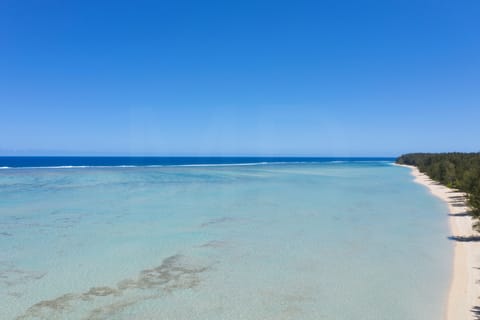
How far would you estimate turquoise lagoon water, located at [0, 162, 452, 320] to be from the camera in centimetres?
560

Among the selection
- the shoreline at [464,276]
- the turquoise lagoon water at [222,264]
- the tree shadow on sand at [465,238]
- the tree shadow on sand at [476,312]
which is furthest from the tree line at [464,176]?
the tree shadow on sand at [476,312]

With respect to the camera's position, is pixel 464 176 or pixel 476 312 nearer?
pixel 476 312

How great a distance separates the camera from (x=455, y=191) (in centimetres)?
2191

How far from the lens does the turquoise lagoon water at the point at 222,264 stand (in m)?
5.60

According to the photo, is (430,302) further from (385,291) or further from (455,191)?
(455,191)

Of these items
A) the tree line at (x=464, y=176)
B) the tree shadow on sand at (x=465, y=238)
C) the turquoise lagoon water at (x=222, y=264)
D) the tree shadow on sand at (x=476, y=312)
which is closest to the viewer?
the tree shadow on sand at (x=476, y=312)

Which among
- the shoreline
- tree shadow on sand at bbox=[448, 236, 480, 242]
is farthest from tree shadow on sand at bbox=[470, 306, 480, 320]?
tree shadow on sand at bbox=[448, 236, 480, 242]

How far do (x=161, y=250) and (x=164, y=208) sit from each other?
253 inches

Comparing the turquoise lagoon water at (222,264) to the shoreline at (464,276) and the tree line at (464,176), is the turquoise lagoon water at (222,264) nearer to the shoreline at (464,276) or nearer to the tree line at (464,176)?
the shoreline at (464,276)

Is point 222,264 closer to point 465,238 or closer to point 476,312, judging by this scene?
point 476,312

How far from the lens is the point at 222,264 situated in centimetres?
775

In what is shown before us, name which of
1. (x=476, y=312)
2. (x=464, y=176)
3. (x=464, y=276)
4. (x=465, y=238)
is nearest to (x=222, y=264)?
(x=476, y=312)

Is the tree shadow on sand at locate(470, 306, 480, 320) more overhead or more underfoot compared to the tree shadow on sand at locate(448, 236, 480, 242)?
more underfoot

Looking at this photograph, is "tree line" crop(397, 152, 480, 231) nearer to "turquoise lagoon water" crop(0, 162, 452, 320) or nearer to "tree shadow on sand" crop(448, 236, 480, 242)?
"tree shadow on sand" crop(448, 236, 480, 242)
